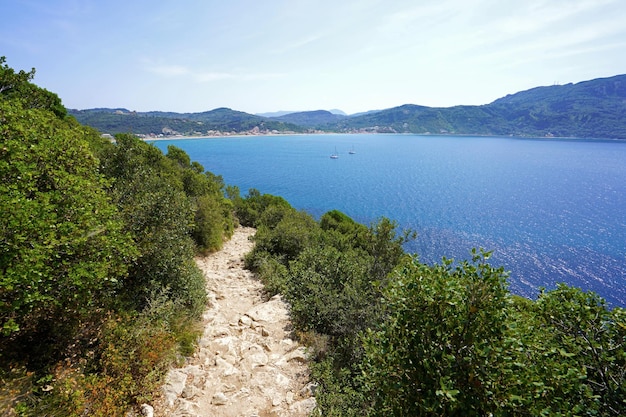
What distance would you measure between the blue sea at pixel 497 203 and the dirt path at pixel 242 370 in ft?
68.4

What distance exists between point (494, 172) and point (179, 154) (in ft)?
342

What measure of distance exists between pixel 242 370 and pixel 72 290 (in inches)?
197

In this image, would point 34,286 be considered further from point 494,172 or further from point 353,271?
point 494,172

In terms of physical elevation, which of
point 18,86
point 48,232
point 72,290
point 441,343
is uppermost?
point 18,86

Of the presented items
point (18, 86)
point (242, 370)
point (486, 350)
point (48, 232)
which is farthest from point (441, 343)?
point (18, 86)

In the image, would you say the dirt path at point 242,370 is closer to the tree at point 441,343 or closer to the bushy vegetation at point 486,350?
the bushy vegetation at point 486,350

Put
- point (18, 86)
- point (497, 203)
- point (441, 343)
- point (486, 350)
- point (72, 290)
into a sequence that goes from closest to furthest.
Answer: point (486, 350) → point (441, 343) → point (72, 290) → point (18, 86) → point (497, 203)

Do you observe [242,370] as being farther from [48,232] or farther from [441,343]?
[441,343]

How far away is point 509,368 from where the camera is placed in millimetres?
3455

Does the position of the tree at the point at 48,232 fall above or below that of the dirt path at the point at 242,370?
above

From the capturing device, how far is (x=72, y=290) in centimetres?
605

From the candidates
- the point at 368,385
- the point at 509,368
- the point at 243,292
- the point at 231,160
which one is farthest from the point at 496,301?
the point at 231,160

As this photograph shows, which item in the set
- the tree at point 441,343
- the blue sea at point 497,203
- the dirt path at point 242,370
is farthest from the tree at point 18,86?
the blue sea at point 497,203

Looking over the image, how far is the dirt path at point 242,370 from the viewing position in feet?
23.4
